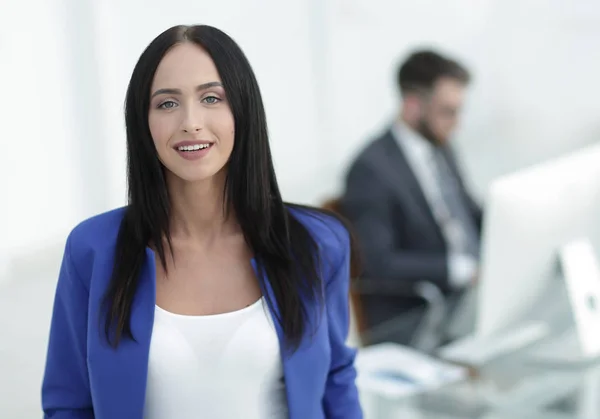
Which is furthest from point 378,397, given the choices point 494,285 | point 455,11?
point 455,11

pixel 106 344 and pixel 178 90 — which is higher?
pixel 178 90

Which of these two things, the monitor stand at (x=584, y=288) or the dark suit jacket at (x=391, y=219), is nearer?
the monitor stand at (x=584, y=288)

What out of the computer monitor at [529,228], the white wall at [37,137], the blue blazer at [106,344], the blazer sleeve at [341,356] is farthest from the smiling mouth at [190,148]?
the white wall at [37,137]

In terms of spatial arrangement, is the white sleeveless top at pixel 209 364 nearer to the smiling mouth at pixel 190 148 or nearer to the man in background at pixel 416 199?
the smiling mouth at pixel 190 148

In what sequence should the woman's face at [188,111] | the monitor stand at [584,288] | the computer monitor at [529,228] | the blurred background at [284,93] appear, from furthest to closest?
1. the blurred background at [284,93]
2. the monitor stand at [584,288]
3. the computer monitor at [529,228]
4. the woman's face at [188,111]

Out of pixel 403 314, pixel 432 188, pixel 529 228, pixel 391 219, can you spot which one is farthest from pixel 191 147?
pixel 432 188

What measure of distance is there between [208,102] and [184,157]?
0.30 ft

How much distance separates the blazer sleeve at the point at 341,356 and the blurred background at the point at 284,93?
562 mm

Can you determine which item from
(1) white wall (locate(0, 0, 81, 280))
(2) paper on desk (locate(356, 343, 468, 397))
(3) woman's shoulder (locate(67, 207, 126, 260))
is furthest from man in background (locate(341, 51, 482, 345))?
(3) woman's shoulder (locate(67, 207, 126, 260))

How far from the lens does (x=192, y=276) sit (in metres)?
1.45

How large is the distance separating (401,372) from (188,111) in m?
1.27

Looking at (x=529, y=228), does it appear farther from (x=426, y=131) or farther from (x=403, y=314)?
(x=426, y=131)

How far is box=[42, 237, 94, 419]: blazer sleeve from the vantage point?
A: 1.42m

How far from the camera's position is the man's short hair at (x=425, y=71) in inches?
137
